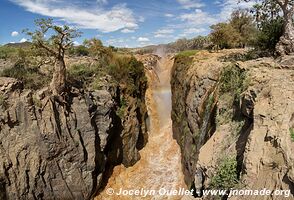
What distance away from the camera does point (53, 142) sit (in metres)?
14.2

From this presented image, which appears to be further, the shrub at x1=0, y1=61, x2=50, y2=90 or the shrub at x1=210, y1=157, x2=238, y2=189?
the shrub at x1=0, y1=61, x2=50, y2=90

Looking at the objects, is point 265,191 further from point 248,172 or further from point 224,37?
point 224,37

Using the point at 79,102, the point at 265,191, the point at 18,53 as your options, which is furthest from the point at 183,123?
the point at 265,191

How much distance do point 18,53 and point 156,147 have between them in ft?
37.5

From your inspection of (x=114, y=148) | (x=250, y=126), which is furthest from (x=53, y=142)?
(x=250, y=126)

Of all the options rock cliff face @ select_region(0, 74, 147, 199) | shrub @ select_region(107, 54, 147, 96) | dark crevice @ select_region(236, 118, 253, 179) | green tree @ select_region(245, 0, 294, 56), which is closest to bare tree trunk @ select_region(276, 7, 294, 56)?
green tree @ select_region(245, 0, 294, 56)

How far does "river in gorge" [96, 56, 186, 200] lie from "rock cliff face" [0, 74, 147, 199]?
3.73ft

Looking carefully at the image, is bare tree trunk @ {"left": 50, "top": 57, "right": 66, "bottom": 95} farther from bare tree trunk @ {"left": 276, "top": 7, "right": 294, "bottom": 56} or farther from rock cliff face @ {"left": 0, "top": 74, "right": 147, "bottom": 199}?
bare tree trunk @ {"left": 276, "top": 7, "right": 294, "bottom": 56}

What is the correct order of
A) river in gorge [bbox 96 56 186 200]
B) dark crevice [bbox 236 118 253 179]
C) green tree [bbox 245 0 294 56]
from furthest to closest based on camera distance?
1. river in gorge [bbox 96 56 186 200]
2. green tree [bbox 245 0 294 56]
3. dark crevice [bbox 236 118 253 179]

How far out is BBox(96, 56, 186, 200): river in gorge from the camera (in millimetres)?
16797

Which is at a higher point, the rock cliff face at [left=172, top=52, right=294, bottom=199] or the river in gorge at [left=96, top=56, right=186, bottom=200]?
the rock cliff face at [left=172, top=52, right=294, bottom=199]

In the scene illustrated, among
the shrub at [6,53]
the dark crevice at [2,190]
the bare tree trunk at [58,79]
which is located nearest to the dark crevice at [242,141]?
the bare tree trunk at [58,79]

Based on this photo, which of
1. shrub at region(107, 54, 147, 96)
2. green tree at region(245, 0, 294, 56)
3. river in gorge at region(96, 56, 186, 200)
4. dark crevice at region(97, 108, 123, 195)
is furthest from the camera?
shrub at region(107, 54, 147, 96)

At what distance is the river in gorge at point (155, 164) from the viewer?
55.1ft
